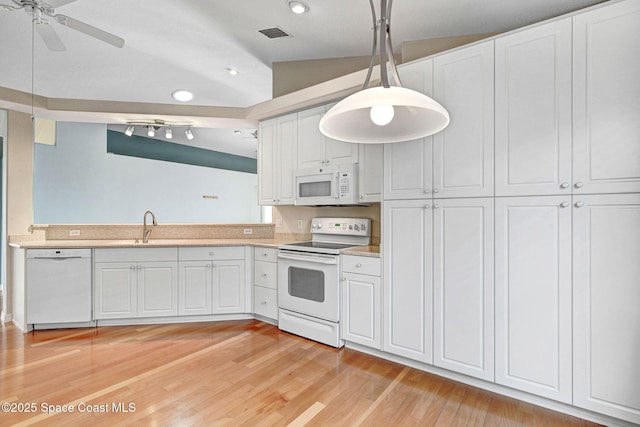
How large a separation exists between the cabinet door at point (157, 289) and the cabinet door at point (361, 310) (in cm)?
184

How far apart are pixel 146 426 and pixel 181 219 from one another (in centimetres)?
550

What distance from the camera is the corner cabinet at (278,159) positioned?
355cm

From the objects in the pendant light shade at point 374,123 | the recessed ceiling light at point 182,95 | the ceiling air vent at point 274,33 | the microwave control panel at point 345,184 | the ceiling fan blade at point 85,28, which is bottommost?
the microwave control panel at point 345,184

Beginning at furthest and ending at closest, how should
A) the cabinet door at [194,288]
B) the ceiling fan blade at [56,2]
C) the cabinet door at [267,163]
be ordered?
the cabinet door at [267,163]
the cabinet door at [194,288]
the ceiling fan blade at [56,2]

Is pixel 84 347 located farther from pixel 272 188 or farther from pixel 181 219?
pixel 181 219

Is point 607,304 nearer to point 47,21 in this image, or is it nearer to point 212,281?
point 212,281

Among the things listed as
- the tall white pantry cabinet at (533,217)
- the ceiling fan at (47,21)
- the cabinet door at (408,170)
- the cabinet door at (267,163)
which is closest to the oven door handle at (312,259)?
the tall white pantry cabinet at (533,217)

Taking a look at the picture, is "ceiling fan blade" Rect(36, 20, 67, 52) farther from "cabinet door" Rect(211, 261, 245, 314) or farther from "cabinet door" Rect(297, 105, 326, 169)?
"cabinet door" Rect(211, 261, 245, 314)

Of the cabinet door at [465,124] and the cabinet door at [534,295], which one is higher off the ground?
the cabinet door at [465,124]

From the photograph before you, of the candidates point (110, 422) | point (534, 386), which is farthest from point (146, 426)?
point (534, 386)

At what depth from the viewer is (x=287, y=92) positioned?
144 inches

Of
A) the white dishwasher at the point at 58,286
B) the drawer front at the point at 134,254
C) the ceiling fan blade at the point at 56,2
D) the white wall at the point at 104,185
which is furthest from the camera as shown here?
the white wall at the point at 104,185

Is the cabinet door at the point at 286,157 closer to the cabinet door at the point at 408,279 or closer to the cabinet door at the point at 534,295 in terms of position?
the cabinet door at the point at 408,279

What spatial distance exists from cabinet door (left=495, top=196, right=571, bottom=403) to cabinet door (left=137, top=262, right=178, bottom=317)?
2.98 m
